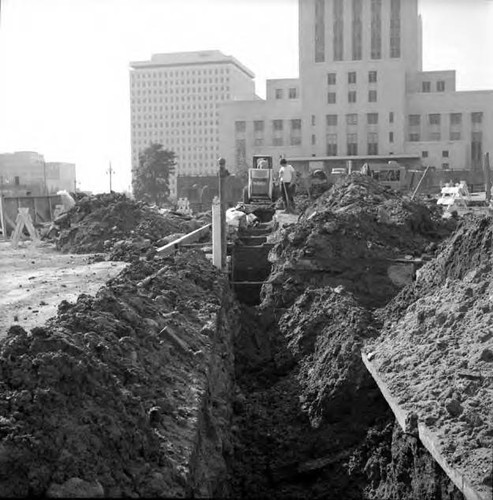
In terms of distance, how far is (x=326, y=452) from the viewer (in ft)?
21.9

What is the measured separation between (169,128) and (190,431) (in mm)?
118436

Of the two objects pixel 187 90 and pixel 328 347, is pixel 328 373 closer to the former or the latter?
pixel 328 347

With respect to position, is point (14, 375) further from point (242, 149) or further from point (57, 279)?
point (242, 149)

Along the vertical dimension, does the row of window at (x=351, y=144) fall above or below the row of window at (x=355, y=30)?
below

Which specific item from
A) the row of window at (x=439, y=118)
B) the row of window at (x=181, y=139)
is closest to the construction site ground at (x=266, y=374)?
the row of window at (x=439, y=118)

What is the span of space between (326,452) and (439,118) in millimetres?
64117

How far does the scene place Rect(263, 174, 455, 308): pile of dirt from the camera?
1069 cm

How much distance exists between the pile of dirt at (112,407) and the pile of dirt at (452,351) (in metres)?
1.63

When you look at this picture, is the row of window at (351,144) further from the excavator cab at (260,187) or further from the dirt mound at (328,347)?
the dirt mound at (328,347)

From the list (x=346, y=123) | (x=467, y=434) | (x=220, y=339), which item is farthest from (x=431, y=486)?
(x=346, y=123)

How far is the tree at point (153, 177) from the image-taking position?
64.4 meters

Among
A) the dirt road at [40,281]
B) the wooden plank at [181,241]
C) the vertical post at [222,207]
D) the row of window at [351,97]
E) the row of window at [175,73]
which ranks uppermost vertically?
the row of window at [175,73]

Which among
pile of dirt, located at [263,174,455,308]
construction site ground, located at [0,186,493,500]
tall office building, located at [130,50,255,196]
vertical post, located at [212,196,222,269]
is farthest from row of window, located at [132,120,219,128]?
vertical post, located at [212,196,222,269]

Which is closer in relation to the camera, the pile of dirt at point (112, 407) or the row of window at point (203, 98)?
the pile of dirt at point (112, 407)
